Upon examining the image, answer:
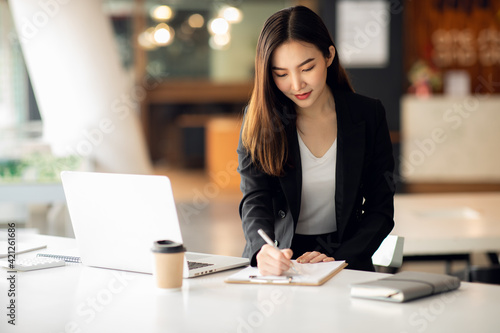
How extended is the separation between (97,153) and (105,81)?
2.51 feet

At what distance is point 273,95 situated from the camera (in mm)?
2244

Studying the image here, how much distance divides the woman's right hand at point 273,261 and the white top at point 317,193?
0.45m

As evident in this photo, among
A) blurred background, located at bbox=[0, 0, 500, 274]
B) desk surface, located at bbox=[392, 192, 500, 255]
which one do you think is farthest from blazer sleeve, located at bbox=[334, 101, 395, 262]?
desk surface, located at bbox=[392, 192, 500, 255]

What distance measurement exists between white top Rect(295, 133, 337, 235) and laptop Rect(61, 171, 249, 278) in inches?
13.3

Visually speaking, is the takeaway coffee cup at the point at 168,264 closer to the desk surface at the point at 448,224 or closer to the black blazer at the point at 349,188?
the black blazer at the point at 349,188

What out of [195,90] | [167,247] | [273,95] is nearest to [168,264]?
[167,247]

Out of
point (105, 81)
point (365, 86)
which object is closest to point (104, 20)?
point (105, 81)

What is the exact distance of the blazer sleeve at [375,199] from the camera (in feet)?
7.33

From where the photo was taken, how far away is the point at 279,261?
183cm

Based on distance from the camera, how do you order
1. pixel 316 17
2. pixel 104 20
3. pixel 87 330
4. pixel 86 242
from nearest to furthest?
pixel 87 330 → pixel 86 242 → pixel 316 17 → pixel 104 20

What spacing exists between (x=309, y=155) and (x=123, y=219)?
2.44ft

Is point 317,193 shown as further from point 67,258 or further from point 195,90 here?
point 195,90

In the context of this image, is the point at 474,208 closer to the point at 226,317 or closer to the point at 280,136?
the point at 280,136

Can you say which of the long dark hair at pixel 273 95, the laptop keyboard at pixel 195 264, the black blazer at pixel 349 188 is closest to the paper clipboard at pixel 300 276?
the laptop keyboard at pixel 195 264
